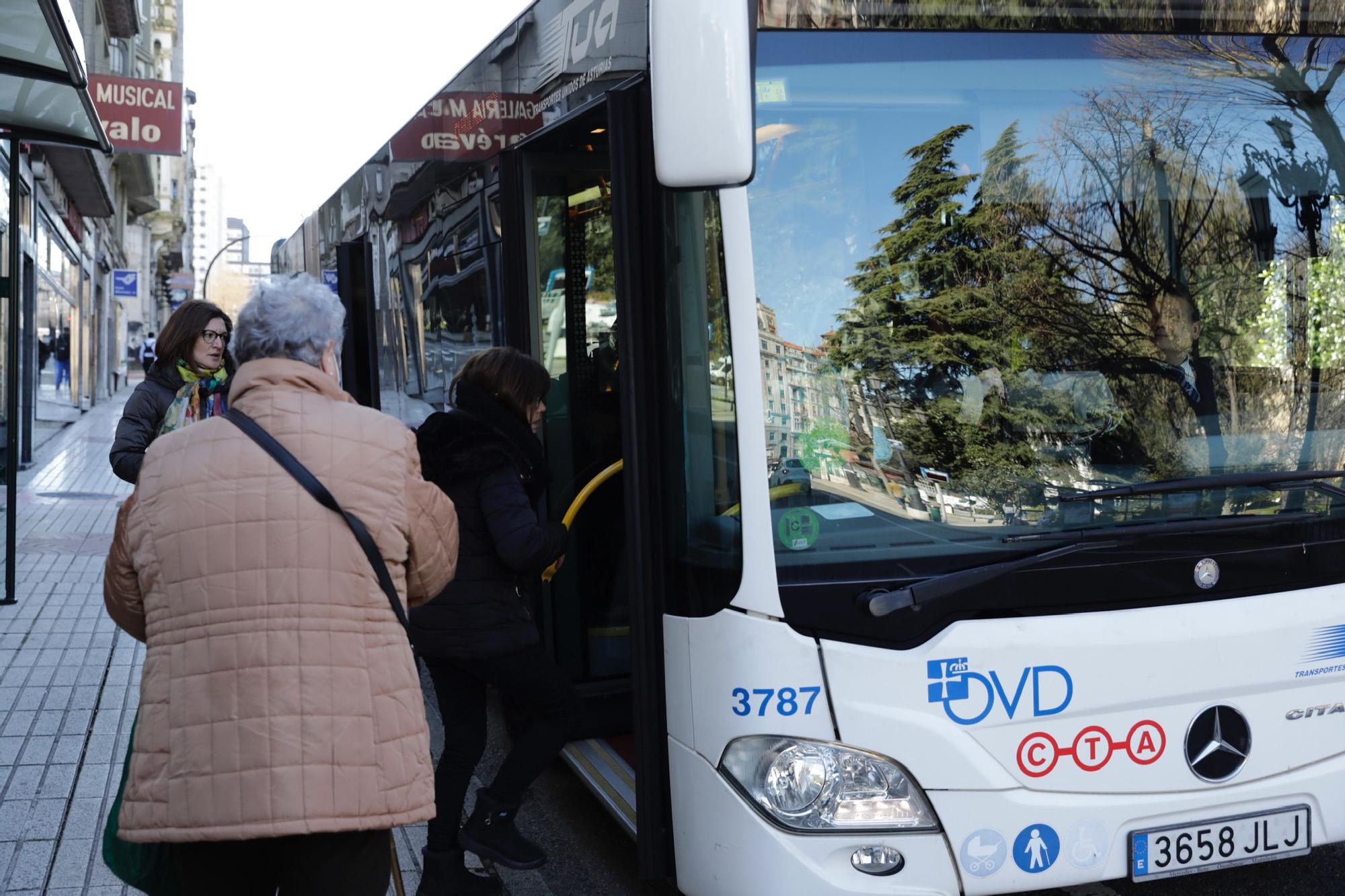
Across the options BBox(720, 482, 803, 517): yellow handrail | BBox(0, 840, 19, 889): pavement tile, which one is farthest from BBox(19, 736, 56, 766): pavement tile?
BBox(720, 482, 803, 517): yellow handrail

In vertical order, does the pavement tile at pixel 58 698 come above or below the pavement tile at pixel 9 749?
above

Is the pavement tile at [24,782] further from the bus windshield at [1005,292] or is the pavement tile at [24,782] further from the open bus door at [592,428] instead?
the bus windshield at [1005,292]

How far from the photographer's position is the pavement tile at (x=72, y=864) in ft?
13.2

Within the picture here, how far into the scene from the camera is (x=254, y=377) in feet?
7.90

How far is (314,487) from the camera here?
229 centimetres

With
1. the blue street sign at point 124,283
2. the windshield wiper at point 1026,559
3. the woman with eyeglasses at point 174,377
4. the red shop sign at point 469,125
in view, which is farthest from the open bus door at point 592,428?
the blue street sign at point 124,283

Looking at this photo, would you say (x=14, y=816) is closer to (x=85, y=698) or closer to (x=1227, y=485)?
(x=85, y=698)

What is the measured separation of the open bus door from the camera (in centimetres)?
341

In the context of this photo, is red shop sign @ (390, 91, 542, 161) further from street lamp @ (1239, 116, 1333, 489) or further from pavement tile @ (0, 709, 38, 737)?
pavement tile @ (0, 709, 38, 737)

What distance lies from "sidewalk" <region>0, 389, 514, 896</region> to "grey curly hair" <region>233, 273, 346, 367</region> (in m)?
2.21

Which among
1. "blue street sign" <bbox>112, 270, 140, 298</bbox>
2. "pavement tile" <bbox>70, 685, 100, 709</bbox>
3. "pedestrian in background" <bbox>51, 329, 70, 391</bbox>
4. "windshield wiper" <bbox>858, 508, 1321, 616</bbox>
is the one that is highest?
"blue street sign" <bbox>112, 270, 140, 298</bbox>

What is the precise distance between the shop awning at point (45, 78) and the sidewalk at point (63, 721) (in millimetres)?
2759

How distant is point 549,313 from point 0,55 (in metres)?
3.35

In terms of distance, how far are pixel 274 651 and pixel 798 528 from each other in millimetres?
1284
